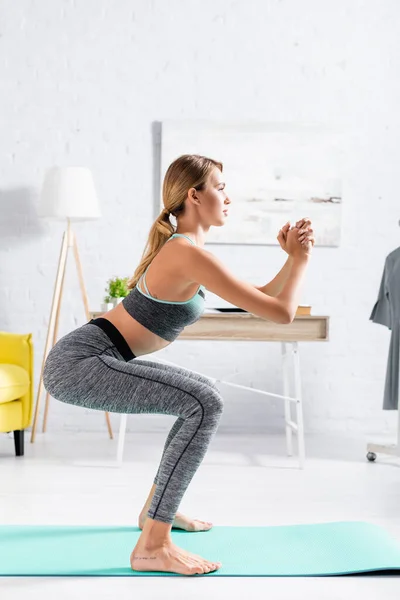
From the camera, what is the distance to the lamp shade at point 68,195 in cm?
437

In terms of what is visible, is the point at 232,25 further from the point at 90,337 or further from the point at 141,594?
the point at 141,594

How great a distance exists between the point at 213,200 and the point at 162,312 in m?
0.35

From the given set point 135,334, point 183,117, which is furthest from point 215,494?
point 183,117

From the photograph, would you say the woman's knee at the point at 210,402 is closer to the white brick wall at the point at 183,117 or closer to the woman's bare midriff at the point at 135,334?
the woman's bare midriff at the point at 135,334

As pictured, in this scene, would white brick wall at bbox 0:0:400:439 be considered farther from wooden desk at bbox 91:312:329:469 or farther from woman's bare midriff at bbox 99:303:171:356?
woman's bare midriff at bbox 99:303:171:356

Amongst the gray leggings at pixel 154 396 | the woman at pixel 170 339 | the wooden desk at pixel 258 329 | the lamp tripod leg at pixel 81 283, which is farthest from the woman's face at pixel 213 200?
the lamp tripod leg at pixel 81 283

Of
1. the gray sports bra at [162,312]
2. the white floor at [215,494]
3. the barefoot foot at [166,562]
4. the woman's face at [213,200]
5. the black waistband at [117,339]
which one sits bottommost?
the white floor at [215,494]

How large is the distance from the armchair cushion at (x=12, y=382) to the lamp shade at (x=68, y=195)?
89 centimetres

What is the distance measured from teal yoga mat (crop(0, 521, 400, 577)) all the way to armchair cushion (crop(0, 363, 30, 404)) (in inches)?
53.2

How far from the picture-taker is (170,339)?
2.23m

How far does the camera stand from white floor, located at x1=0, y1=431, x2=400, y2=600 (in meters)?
1.94

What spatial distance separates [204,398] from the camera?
207 cm

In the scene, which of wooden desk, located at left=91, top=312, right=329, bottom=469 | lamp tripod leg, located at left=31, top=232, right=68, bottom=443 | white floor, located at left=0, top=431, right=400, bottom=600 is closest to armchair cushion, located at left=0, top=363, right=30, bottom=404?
white floor, located at left=0, top=431, right=400, bottom=600

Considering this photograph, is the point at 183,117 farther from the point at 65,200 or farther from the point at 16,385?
the point at 16,385
